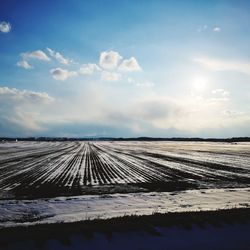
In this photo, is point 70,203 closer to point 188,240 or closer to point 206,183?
point 188,240

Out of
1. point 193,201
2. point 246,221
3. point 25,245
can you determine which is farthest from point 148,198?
point 25,245

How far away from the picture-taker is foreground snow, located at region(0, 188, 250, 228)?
21.7 ft

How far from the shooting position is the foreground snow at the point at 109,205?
21.7 feet

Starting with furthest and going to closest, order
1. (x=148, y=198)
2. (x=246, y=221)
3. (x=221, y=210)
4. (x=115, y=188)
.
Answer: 1. (x=115, y=188)
2. (x=148, y=198)
3. (x=221, y=210)
4. (x=246, y=221)

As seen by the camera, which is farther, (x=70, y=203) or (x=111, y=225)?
(x=70, y=203)

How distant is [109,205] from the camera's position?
25.8 ft

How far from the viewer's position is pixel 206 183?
38.2 feet

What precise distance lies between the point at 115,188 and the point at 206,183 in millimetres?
4344

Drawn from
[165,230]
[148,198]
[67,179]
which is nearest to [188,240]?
[165,230]

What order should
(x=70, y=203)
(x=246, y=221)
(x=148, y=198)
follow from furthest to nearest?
(x=148, y=198), (x=70, y=203), (x=246, y=221)

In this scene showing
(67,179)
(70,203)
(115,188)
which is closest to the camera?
(70,203)

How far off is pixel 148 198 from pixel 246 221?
127 inches

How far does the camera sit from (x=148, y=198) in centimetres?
870

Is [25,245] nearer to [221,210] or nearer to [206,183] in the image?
[221,210]
